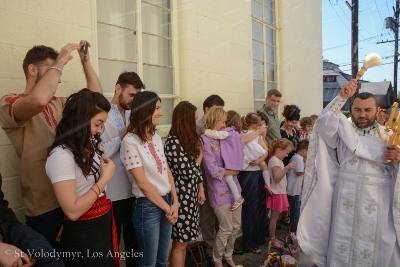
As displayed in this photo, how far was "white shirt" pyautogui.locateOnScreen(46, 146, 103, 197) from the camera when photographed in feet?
6.07

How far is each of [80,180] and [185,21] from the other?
3.10 meters

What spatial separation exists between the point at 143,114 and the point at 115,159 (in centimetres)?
51

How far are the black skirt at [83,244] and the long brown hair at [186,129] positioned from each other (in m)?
1.25

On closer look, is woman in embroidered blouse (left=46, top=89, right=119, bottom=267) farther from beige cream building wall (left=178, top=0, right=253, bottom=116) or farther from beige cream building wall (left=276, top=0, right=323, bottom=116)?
beige cream building wall (left=276, top=0, right=323, bottom=116)

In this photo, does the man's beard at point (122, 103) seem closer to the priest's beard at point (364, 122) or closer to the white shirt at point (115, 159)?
the white shirt at point (115, 159)

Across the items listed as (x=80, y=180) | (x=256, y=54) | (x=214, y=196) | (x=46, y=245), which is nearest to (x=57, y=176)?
(x=80, y=180)

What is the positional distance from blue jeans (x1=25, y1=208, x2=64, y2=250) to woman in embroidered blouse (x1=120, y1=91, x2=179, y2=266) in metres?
0.64

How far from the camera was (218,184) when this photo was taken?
12.3ft

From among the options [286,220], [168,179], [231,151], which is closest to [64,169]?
[168,179]

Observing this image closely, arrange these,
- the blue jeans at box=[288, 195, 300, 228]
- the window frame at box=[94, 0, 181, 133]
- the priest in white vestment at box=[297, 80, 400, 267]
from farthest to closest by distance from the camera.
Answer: the blue jeans at box=[288, 195, 300, 228] → the window frame at box=[94, 0, 181, 133] → the priest in white vestment at box=[297, 80, 400, 267]

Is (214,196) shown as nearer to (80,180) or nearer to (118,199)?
(118,199)

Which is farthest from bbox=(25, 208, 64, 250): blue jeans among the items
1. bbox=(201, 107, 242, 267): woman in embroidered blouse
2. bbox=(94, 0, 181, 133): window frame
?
bbox=(201, 107, 242, 267): woman in embroidered blouse

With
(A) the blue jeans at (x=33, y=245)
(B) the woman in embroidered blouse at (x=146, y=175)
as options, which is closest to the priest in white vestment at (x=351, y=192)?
(B) the woman in embroidered blouse at (x=146, y=175)

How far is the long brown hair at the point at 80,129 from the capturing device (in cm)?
196
